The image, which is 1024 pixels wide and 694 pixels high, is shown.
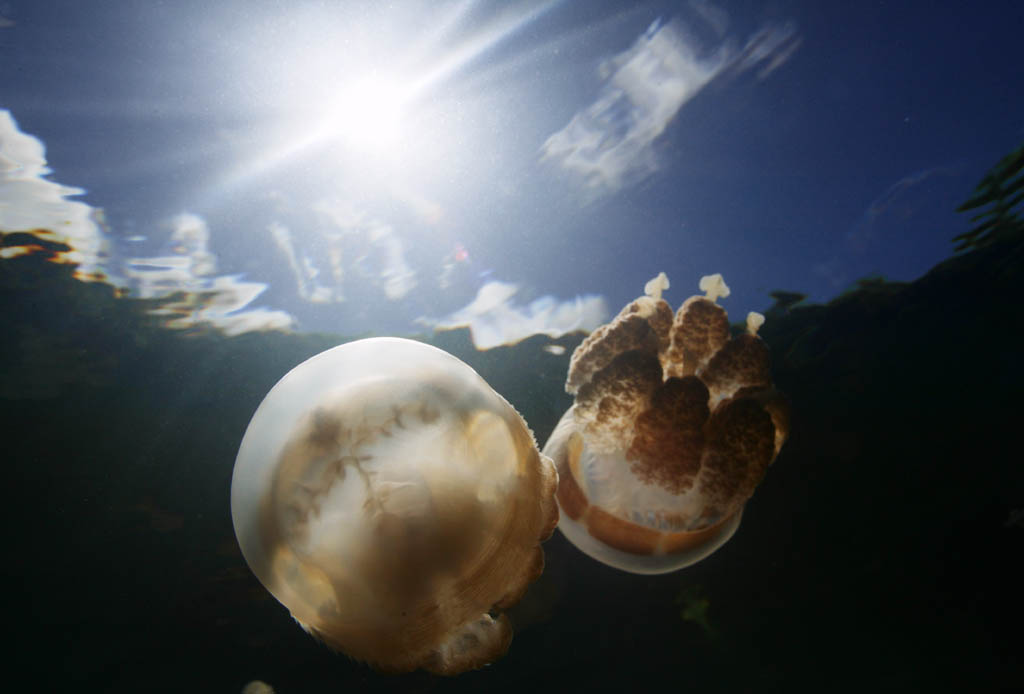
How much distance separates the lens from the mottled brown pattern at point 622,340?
266 centimetres

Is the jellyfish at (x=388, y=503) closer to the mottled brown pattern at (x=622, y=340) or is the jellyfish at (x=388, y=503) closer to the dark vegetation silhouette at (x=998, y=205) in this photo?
the mottled brown pattern at (x=622, y=340)

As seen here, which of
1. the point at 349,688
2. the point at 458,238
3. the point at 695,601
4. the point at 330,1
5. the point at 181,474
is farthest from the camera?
the point at 695,601

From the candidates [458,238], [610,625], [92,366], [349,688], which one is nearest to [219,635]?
[349,688]

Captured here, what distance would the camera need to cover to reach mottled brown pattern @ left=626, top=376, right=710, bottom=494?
2.44 m

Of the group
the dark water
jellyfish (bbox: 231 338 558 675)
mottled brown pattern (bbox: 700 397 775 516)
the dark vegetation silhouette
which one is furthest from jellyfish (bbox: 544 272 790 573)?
the dark vegetation silhouette

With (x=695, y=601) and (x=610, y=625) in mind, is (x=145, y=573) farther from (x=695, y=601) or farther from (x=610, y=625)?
(x=695, y=601)

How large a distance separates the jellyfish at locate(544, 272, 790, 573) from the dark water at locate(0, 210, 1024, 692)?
4724 mm

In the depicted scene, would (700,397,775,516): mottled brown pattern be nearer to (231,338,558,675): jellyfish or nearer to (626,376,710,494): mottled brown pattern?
(626,376,710,494): mottled brown pattern

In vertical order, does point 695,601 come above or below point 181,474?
below

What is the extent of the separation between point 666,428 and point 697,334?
0.63 meters

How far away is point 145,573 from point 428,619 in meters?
8.55

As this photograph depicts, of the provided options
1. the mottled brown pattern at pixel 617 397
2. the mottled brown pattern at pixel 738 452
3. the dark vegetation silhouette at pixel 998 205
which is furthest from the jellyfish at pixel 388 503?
the dark vegetation silhouette at pixel 998 205

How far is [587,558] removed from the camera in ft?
27.8

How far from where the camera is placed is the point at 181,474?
7.08 metres
